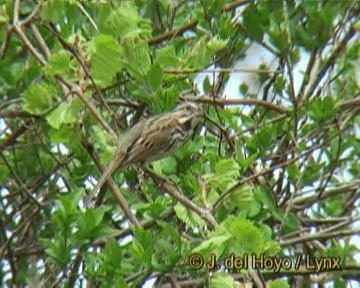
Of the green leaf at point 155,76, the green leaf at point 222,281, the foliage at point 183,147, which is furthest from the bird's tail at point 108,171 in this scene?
the green leaf at point 222,281

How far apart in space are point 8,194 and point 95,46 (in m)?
1.65

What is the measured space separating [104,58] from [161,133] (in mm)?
855

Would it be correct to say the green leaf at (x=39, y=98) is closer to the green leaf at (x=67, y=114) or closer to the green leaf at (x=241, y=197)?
the green leaf at (x=67, y=114)

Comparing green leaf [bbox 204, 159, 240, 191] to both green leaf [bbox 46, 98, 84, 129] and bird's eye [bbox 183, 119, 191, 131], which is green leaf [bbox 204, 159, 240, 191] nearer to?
green leaf [bbox 46, 98, 84, 129]

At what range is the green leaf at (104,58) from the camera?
379 centimetres

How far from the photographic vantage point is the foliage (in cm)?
393

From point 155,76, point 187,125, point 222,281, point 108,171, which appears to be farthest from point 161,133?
point 222,281

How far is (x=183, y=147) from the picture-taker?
451cm

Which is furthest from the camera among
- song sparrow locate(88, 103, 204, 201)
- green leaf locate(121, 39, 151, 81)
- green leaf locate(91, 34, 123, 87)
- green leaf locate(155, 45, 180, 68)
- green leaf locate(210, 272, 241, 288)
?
song sparrow locate(88, 103, 204, 201)

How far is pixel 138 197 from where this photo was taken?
4.62 metres

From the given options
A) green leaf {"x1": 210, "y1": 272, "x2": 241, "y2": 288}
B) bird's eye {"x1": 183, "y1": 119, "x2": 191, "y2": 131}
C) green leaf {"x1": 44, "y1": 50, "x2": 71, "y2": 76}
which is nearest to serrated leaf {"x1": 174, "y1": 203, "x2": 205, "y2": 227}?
green leaf {"x1": 210, "y1": 272, "x2": 241, "y2": 288}

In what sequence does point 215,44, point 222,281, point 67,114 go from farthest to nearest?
point 215,44 → point 67,114 → point 222,281

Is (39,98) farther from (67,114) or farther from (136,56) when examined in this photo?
(136,56)

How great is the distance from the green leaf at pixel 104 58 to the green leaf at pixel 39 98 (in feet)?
0.92
